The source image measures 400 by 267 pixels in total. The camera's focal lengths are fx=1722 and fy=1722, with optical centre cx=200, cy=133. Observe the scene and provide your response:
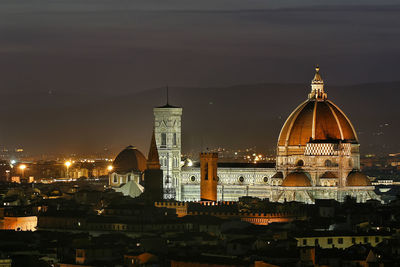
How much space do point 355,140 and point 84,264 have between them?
214 ft

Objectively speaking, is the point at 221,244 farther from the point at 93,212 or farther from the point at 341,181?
the point at 341,181

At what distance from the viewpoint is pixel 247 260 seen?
91.1 meters

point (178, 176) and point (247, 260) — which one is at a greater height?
point (178, 176)

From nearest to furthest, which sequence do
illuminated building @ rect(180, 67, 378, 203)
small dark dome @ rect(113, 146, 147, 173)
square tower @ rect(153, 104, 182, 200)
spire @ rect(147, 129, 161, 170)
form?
illuminated building @ rect(180, 67, 378, 203) → spire @ rect(147, 129, 161, 170) → square tower @ rect(153, 104, 182, 200) → small dark dome @ rect(113, 146, 147, 173)

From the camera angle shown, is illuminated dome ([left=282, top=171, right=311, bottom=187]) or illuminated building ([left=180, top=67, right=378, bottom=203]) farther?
illuminated building ([left=180, top=67, right=378, bottom=203])

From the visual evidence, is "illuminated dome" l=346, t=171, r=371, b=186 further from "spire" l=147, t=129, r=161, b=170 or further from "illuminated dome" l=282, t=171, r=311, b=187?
"spire" l=147, t=129, r=161, b=170

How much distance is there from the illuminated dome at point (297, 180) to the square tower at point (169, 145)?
591 inches

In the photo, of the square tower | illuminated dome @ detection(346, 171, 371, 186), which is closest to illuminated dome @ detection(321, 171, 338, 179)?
illuminated dome @ detection(346, 171, 371, 186)

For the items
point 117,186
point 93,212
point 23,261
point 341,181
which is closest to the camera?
point 23,261

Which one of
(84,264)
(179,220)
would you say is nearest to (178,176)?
(179,220)

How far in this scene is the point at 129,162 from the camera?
178 m

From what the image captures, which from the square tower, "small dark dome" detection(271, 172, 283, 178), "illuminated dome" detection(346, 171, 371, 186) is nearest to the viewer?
"illuminated dome" detection(346, 171, 371, 186)

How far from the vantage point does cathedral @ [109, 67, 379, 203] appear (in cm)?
15150

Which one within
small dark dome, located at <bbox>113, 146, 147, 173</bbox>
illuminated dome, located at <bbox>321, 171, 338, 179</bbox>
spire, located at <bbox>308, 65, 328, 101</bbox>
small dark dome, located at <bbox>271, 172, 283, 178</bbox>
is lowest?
illuminated dome, located at <bbox>321, 171, 338, 179</bbox>
